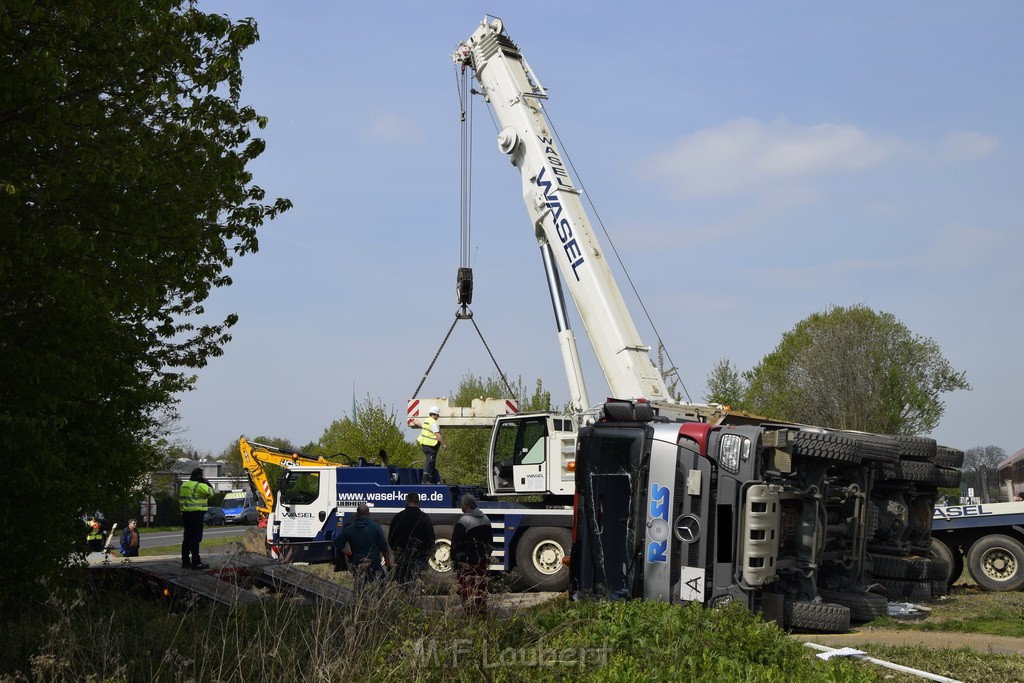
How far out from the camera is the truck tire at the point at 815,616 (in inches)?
412

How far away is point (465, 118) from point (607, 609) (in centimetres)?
1266

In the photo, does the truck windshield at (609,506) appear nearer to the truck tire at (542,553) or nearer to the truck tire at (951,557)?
the truck tire at (542,553)

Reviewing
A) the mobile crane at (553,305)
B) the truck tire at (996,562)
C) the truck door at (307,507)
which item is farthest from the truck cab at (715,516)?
the truck door at (307,507)

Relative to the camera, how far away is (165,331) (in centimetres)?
1140

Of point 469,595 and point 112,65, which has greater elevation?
point 112,65

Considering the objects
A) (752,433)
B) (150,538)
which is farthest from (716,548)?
(150,538)

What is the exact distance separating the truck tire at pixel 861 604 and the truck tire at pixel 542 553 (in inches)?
201

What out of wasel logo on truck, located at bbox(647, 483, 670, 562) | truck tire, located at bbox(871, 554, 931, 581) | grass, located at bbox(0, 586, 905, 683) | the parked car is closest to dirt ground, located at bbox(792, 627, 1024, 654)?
truck tire, located at bbox(871, 554, 931, 581)

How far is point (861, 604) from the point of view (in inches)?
442

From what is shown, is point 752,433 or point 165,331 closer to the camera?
point 752,433

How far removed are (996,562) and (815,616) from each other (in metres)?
6.98

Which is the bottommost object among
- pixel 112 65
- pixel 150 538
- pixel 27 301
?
pixel 150 538

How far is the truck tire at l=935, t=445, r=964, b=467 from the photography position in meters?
13.0

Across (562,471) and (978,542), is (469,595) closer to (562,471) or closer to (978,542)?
(562,471)
